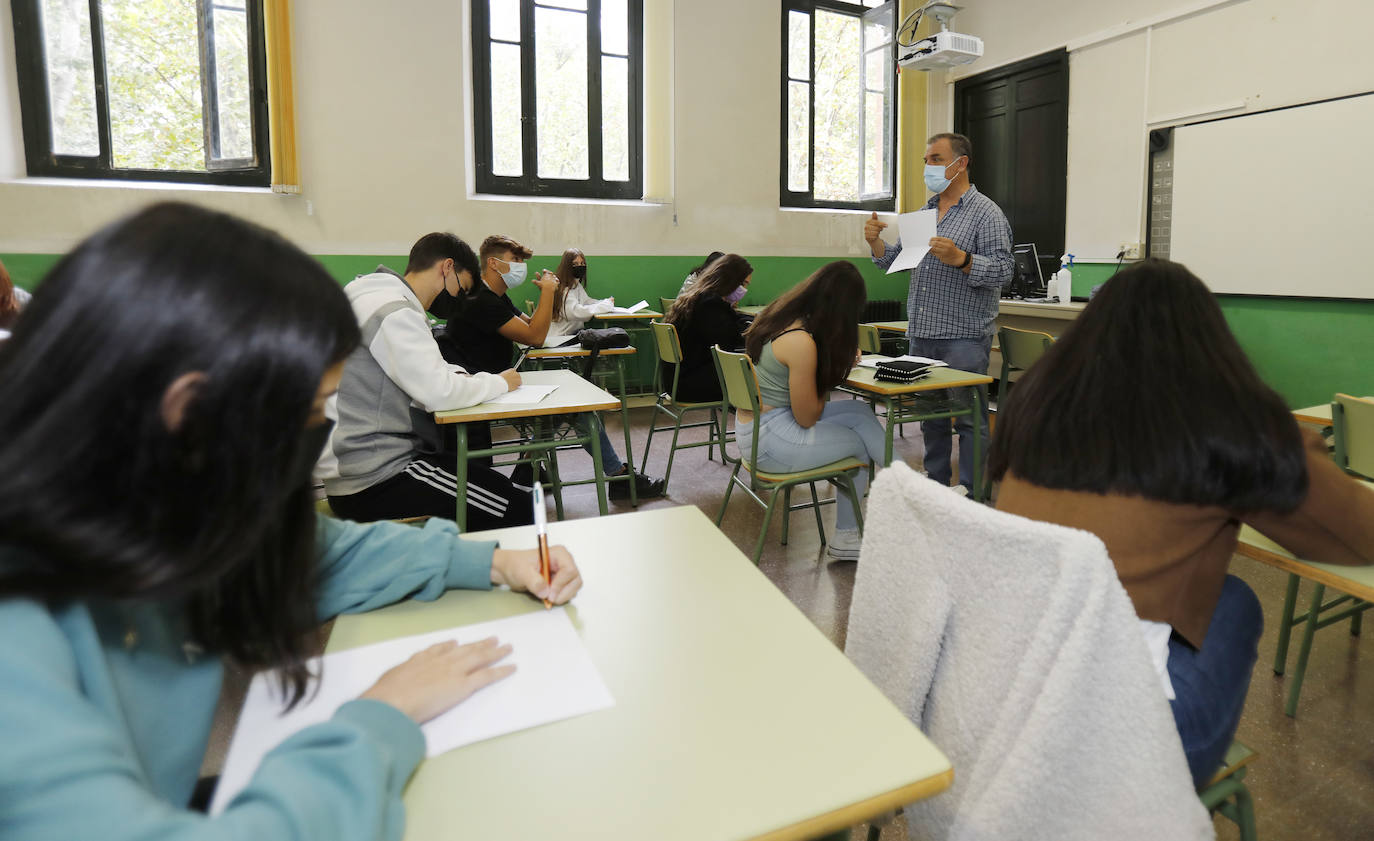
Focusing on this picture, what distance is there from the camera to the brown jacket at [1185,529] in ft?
3.26

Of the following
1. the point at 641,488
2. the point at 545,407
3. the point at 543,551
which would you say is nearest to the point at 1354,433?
the point at 543,551

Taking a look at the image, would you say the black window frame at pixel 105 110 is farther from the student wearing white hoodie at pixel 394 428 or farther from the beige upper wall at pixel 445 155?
the student wearing white hoodie at pixel 394 428

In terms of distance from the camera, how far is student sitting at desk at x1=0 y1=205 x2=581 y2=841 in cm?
45

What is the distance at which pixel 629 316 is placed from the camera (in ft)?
17.2

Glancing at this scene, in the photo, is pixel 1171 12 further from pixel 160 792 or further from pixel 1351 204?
pixel 160 792

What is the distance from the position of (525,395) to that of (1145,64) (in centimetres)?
489

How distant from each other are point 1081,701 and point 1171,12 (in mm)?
5636

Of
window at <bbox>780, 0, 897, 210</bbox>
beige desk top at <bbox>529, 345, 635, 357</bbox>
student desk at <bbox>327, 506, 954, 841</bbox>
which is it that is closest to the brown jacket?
student desk at <bbox>327, 506, 954, 841</bbox>

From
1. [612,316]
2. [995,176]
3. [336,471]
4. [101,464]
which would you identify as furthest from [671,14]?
[101,464]

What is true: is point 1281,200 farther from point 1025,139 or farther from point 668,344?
point 668,344

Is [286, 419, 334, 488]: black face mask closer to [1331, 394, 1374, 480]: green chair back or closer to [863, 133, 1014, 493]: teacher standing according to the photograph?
[1331, 394, 1374, 480]: green chair back

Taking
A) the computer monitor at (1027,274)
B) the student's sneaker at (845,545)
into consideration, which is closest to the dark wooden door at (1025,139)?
the computer monitor at (1027,274)

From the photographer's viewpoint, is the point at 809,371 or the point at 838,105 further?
the point at 838,105

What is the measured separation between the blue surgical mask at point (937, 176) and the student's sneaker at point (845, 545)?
1.69 meters
